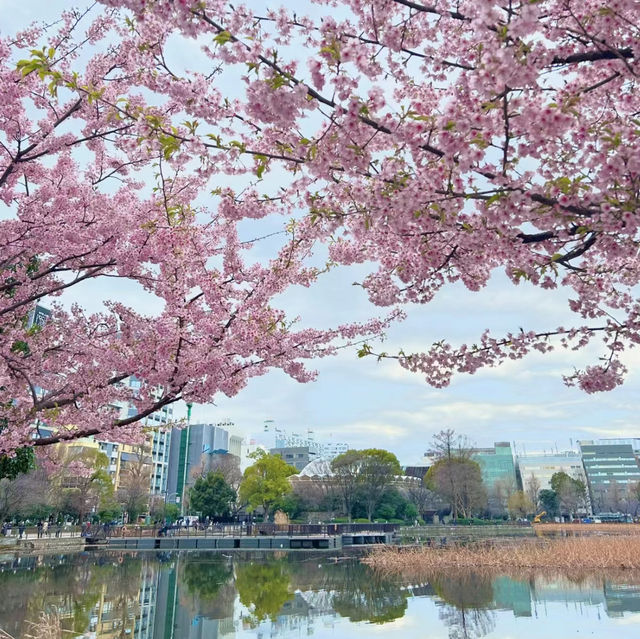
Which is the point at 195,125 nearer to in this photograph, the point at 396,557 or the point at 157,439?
the point at 396,557

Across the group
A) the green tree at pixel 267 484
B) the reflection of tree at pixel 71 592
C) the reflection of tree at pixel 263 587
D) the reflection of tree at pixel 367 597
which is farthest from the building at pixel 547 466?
the reflection of tree at pixel 71 592

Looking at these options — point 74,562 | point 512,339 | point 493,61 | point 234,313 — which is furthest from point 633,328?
point 74,562

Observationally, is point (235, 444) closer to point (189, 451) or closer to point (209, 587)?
point (189, 451)

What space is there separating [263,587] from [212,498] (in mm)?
32436

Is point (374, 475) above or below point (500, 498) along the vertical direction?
above

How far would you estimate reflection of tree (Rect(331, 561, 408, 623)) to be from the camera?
38.7 ft

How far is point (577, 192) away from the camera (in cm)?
350

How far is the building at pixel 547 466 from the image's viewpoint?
10931 centimetres

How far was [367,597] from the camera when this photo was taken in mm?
13961

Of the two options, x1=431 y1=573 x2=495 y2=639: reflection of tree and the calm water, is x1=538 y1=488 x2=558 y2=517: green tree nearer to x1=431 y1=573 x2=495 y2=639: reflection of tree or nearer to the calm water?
the calm water

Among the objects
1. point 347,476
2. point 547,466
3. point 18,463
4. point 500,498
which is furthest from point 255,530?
point 547,466

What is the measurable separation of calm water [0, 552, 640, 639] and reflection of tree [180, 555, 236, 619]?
34mm

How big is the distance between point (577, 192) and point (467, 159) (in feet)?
2.65

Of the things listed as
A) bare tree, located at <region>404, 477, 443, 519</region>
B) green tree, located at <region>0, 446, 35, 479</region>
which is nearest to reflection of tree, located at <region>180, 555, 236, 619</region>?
green tree, located at <region>0, 446, 35, 479</region>
